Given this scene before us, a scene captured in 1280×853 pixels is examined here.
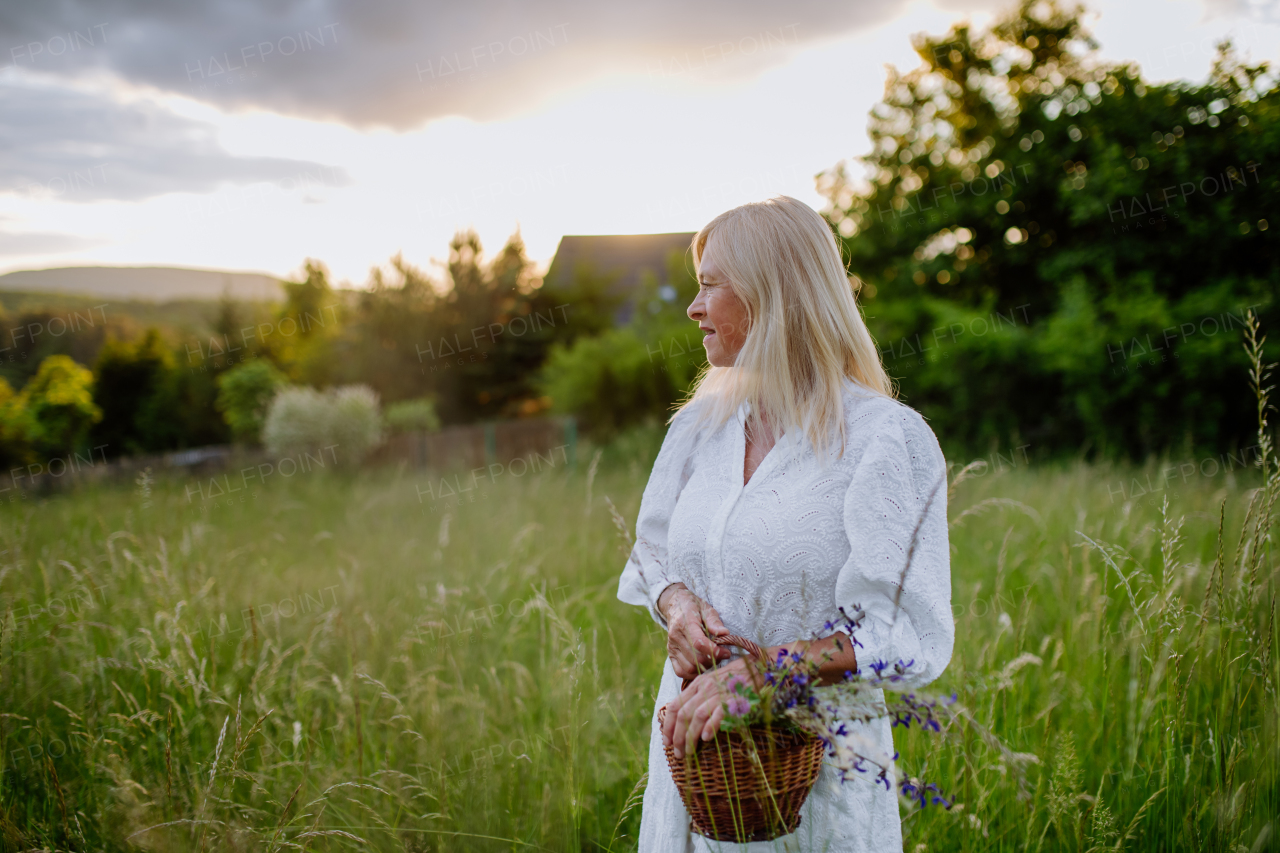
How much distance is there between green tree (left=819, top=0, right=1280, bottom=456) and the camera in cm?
775

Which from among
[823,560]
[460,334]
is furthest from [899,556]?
[460,334]

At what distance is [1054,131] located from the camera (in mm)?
10023

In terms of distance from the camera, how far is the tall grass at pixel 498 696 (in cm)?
190

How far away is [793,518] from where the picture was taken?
4.68ft

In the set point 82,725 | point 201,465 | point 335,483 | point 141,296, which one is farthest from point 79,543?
point 141,296

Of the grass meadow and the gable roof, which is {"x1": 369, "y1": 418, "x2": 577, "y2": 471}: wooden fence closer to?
the grass meadow

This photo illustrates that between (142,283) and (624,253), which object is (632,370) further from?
(142,283)

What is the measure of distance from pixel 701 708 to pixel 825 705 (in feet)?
0.73

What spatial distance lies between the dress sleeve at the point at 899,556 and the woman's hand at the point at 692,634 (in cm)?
26

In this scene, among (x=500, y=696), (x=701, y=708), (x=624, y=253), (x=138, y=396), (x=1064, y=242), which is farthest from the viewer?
(x=624, y=253)

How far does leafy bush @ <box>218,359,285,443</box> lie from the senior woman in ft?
56.6

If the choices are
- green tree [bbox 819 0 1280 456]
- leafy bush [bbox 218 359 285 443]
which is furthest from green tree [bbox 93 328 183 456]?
green tree [bbox 819 0 1280 456]

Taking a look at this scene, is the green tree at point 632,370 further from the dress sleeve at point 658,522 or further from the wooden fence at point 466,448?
the dress sleeve at point 658,522

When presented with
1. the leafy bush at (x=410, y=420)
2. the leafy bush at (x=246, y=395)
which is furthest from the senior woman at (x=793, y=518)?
the leafy bush at (x=246, y=395)
